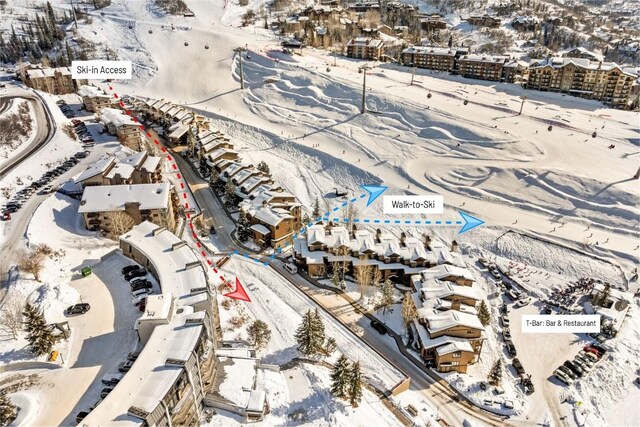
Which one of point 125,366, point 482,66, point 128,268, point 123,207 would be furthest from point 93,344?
point 482,66

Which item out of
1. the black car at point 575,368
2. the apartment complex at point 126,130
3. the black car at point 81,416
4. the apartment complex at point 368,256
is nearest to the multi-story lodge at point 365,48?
the apartment complex at point 126,130

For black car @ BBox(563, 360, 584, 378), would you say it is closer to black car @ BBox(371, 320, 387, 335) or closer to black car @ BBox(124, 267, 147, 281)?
black car @ BBox(371, 320, 387, 335)

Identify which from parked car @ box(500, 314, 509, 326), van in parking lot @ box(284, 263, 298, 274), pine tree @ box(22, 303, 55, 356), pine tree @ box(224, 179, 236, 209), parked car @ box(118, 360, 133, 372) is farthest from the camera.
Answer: pine tree @ box(224, 179, 236, 209)

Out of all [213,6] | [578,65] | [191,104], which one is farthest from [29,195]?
[213,6]

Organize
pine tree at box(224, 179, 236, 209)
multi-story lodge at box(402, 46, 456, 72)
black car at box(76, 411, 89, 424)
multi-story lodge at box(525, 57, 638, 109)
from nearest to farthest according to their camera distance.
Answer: black car at box(76, 411, 89, 424) < pine tree at box(224, 179, 236, 209) < multi-story lodge at box(525, 57, 638, 109) < multi-story lodge at box(402, 46, 456, 72)

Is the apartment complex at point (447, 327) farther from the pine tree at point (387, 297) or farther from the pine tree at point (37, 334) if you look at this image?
the pine tree at point (37, 334)

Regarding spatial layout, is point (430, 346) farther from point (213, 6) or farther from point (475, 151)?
point (213, 6)

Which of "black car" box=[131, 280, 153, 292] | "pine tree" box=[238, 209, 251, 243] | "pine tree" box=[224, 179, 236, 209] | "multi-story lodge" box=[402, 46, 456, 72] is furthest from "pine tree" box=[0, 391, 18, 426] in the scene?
"multi-story lodge" box=[402, 46, 456, 72]
